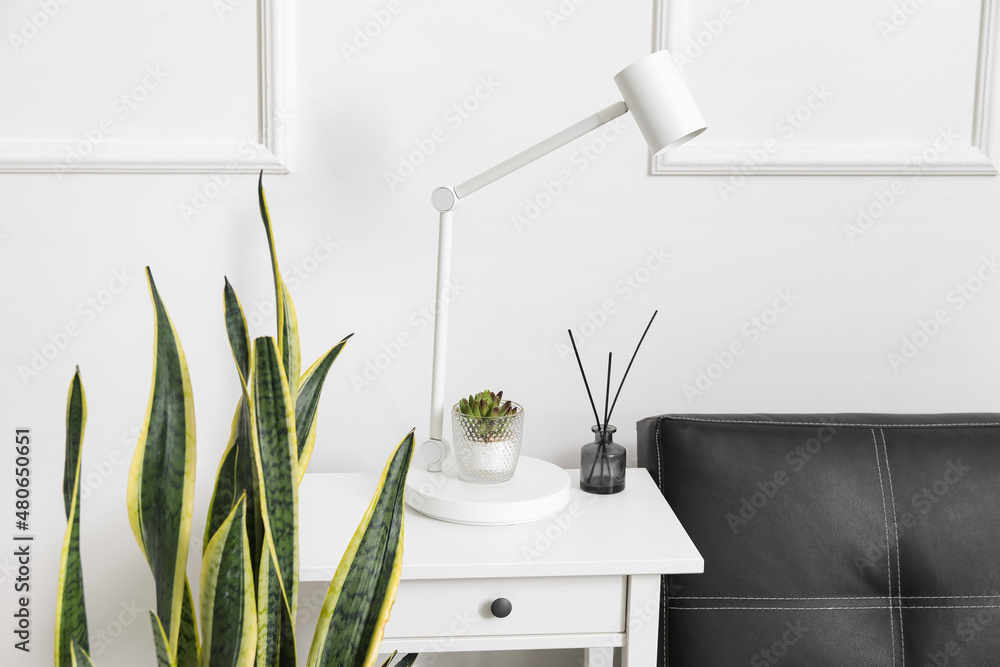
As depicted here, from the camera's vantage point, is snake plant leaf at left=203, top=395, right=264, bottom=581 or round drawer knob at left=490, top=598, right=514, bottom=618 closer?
snake plant leaf at left=203, top=395, right=264, bottom=581

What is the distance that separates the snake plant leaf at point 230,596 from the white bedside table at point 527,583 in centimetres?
18

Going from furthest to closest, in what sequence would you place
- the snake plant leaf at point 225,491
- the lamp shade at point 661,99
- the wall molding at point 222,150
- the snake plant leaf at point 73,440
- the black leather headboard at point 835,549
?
the wall molding at point 222,150 → the black leather headboard at point 835,549 → the lamp shade at point 661,99 → the snake plant leaf at point 225,491 → the snake plant leaf at point 73,440

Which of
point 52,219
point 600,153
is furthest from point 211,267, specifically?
point 600,153

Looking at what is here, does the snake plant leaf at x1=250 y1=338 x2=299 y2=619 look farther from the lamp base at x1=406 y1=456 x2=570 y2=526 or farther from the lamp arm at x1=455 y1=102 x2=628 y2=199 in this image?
the lamp arm at x1=455 y1=102 x2=628 y2=199

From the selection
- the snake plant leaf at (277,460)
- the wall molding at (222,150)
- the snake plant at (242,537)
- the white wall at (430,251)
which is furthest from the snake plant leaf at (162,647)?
the wall molding at (222,150)

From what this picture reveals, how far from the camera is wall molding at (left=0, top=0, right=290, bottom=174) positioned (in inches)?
52.2

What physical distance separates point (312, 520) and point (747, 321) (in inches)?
33.2

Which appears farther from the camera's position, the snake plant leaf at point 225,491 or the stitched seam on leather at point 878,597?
the stitched seam on leather at point 878,597

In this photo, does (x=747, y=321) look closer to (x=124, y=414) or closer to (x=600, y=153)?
(x=600, y=153)

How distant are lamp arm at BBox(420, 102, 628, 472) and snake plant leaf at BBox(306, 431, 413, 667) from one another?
270 millimetres

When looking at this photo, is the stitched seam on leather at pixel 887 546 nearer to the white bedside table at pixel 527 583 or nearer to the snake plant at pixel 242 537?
the white bedside table at pixel 527 583

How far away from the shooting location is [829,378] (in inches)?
59.8

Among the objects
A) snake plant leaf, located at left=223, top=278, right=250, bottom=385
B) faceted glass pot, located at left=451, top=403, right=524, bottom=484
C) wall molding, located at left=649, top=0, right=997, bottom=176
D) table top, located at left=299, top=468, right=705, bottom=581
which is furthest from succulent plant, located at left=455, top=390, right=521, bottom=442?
wall molding, located at left=649, top=0, right=997, bottom=176

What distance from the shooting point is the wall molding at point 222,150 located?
133 centimetres
